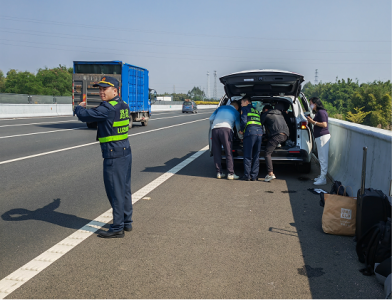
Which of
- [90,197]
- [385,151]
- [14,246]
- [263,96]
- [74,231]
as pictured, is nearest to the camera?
[14,246]

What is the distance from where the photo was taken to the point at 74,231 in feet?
16.6

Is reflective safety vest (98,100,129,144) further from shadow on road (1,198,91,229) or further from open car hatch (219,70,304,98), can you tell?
open car hatch (219,70,304,98)

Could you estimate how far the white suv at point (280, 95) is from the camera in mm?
8070

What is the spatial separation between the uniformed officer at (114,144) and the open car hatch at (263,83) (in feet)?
12.3

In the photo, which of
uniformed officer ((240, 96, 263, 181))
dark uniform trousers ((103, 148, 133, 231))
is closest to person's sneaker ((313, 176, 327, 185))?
uniformed officer ((240, 96, 263, 181))

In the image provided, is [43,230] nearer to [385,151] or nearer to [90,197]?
[90,197]

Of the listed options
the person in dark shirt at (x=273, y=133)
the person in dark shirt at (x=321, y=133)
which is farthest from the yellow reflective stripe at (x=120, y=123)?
the person in dark shirt at (x=321, y=133)

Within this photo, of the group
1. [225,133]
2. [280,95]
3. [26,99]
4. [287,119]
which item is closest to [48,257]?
[225,133]

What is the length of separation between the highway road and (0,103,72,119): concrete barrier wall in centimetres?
2202

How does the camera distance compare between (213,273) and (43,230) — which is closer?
(213,273)

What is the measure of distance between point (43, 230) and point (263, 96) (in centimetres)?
581

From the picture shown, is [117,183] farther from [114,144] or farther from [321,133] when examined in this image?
[321,133]

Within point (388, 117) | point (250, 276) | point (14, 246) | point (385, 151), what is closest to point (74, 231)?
point (14, 246)

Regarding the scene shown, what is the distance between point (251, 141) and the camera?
8.40 m
